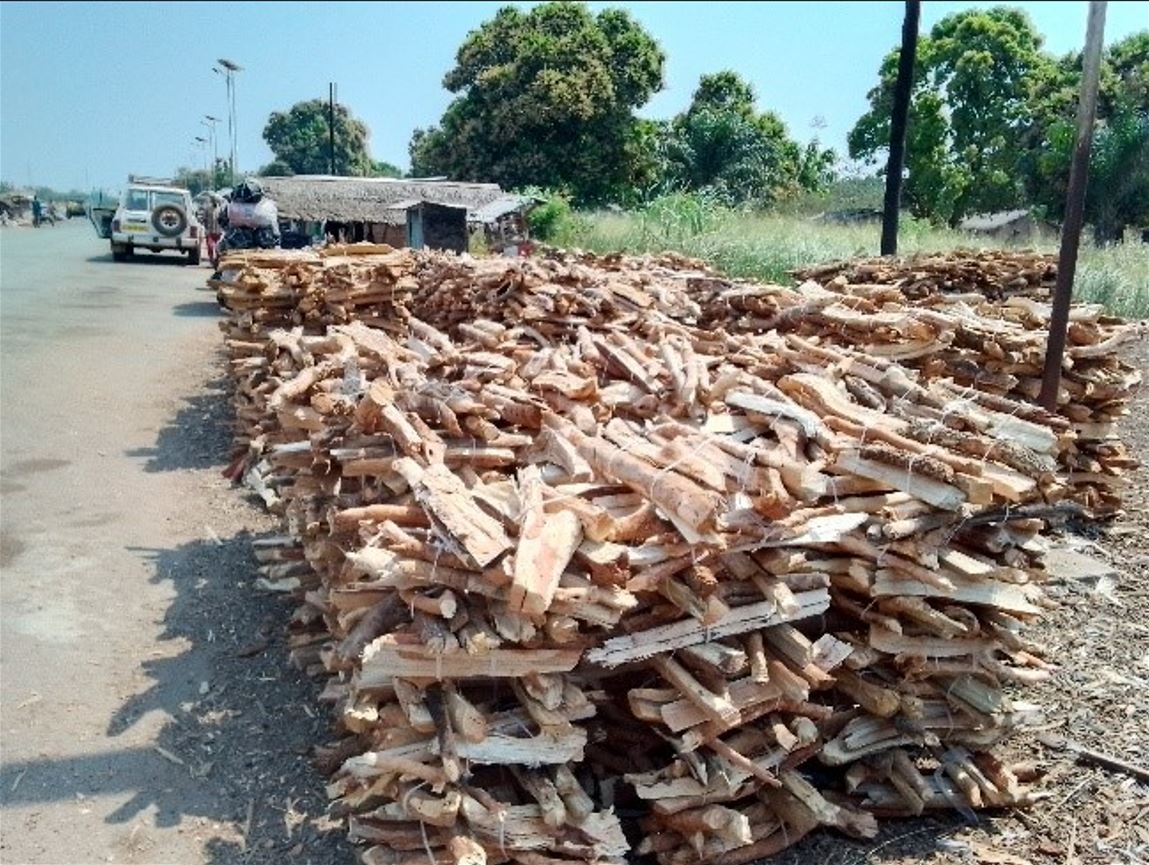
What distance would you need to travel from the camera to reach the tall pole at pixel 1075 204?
260 inches

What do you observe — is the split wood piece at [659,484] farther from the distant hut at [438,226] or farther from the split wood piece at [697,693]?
the distant hut at [438,226]

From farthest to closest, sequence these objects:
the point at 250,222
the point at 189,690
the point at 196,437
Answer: the point at 250,222 < the point at 196,437 < the point at 189,690

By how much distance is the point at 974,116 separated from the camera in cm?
3281

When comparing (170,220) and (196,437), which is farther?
(170,220)

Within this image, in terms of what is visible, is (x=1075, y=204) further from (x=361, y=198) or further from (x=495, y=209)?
(x=361, y=198)

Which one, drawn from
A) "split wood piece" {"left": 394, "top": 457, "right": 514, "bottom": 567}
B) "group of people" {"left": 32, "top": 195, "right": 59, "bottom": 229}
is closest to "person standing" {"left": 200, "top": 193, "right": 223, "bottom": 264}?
"group of people" {"left": 32, "top": 195, "right": 59, "bottom": 229}

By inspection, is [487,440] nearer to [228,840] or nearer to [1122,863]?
[228,840]

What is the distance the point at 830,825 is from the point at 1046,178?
28.4 meters

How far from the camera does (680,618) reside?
4.29 m

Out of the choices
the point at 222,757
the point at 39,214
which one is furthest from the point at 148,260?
the point at 222,757

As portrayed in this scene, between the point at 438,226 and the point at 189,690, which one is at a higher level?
the point at 438,226

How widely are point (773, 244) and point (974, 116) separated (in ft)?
58.9

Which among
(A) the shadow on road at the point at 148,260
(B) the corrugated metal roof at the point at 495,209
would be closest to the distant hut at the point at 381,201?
(B) the corrugated metal roof at the point at 495,209

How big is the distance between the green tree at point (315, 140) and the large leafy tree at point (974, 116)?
58955 millimetres
